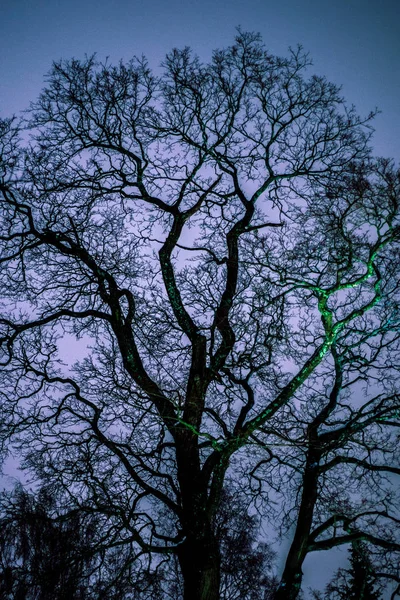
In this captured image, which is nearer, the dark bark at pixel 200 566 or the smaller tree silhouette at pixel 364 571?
the dark bark at pixel 200 566

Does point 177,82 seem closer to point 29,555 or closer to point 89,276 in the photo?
point 89,276

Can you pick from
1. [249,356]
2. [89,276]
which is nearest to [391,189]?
[249,356]

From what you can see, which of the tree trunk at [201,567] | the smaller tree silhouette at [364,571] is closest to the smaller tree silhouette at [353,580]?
the smaller tree silhouette at [364,571]

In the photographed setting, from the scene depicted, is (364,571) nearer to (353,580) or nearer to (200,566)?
(353,580)

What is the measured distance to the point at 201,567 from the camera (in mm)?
6012

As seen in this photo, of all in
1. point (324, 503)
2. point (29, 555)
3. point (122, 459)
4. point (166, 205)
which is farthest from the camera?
point (166, 205)

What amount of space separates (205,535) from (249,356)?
9.40 feet

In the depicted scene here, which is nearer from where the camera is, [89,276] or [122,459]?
[122,459]

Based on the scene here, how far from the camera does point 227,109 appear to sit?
8.79 metres

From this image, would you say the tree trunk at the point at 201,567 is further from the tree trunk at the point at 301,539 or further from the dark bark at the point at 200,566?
the tree trunk at the point at 301,539

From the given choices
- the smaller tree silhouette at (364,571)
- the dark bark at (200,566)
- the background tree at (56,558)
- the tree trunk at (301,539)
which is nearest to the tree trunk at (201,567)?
the dark bark at (200,566)

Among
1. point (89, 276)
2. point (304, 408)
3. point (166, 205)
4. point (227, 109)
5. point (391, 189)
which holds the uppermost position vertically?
point (227, 109)

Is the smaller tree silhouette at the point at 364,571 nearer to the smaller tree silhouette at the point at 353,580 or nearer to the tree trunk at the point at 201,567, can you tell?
the smaller tree silhouette at the point at 353,580

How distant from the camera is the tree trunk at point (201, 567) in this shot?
5.89 m
